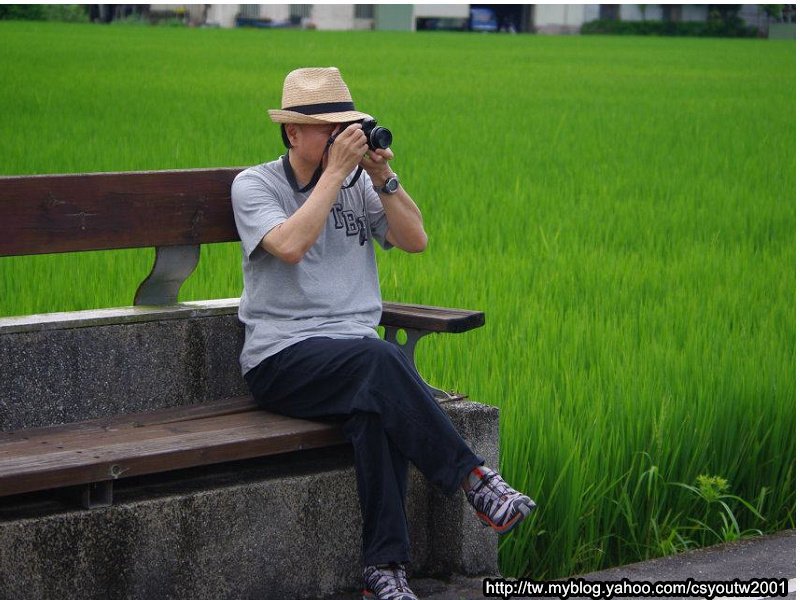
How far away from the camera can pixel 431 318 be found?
12.6ft

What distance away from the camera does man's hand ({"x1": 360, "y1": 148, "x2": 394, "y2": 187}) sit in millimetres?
3729

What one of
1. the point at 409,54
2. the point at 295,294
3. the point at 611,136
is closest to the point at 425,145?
the point at 611,136

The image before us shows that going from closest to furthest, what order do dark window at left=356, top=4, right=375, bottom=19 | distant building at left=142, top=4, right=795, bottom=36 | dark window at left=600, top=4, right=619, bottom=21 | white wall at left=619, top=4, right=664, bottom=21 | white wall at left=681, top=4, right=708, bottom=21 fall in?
distant building at left=142, top=4, right=795, bottom=36 < dark window at left=356, top=4, right=375, bottom=19 < white wall at left=681, top=4, right=708, bottom=21 < white wall at left=619, top=4, right=664, bottom=21 < dark window at left=600, top=4, right=619, bottom=21

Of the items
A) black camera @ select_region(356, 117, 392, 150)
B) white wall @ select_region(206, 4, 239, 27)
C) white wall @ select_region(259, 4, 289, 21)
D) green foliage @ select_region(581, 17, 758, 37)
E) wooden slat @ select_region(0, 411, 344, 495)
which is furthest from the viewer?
white wall @ select_region(259, 4, 289, 21)

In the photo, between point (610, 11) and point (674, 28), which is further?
point (610, 11)

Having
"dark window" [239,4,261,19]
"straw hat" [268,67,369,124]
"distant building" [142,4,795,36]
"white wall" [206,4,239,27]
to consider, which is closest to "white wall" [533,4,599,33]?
"distant building" [142,4,795,36]

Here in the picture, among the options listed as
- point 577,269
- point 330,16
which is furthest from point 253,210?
point 330,16

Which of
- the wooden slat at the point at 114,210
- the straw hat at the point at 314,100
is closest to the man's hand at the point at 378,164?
the straw hat at the point at 314,100

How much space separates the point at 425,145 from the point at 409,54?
74.0ft

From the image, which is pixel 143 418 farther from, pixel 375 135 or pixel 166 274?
pixel 375 135

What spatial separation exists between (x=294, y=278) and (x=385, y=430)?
516 mm

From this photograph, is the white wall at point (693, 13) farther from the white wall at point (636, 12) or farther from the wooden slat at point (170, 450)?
the wooden slat at point (170, 450)

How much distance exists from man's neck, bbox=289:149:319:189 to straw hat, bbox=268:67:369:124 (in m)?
0.10

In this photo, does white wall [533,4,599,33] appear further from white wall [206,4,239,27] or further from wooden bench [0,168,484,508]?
wooden bench [0,168,484,508]
